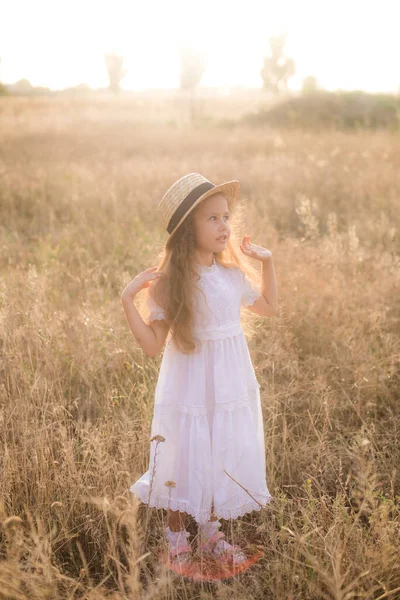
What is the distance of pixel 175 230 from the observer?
2.04 meters

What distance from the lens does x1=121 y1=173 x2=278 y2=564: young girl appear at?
6.73 ft

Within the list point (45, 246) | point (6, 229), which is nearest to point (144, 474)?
point (45, 246)

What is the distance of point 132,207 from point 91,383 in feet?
12.0

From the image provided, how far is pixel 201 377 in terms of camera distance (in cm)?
211

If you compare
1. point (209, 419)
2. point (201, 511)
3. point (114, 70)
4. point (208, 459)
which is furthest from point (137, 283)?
A: point (114, 70)

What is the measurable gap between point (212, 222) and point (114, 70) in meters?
70.4

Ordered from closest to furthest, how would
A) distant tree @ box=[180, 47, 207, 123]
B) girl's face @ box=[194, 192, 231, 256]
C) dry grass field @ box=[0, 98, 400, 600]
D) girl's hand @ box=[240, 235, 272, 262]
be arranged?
dry grass field @ box=[0, 98, 400, 600], girl's face @ box=[194, 192, 231, 256], girl's hand @ box=[240, 235, 272, 262], distant tree @ box=[180, 47, 207, 123]

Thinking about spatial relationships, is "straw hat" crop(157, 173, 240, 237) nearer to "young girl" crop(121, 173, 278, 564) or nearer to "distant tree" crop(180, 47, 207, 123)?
"young girl" crop(121, 173, 278, 564)

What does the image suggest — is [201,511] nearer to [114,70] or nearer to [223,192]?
[223,192]

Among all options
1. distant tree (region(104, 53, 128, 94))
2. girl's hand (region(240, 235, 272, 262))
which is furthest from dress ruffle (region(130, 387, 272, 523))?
distant tree (region(104, 53, 128, 94))

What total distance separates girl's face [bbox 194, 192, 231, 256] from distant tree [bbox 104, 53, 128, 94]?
225 feet

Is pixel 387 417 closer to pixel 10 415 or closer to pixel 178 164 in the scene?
pixel 10 415

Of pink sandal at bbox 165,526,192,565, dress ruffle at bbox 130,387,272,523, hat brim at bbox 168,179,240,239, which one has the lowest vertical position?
pink sandal at bbox 165,526,192,565

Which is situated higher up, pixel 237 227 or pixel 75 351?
pixel 237 227
